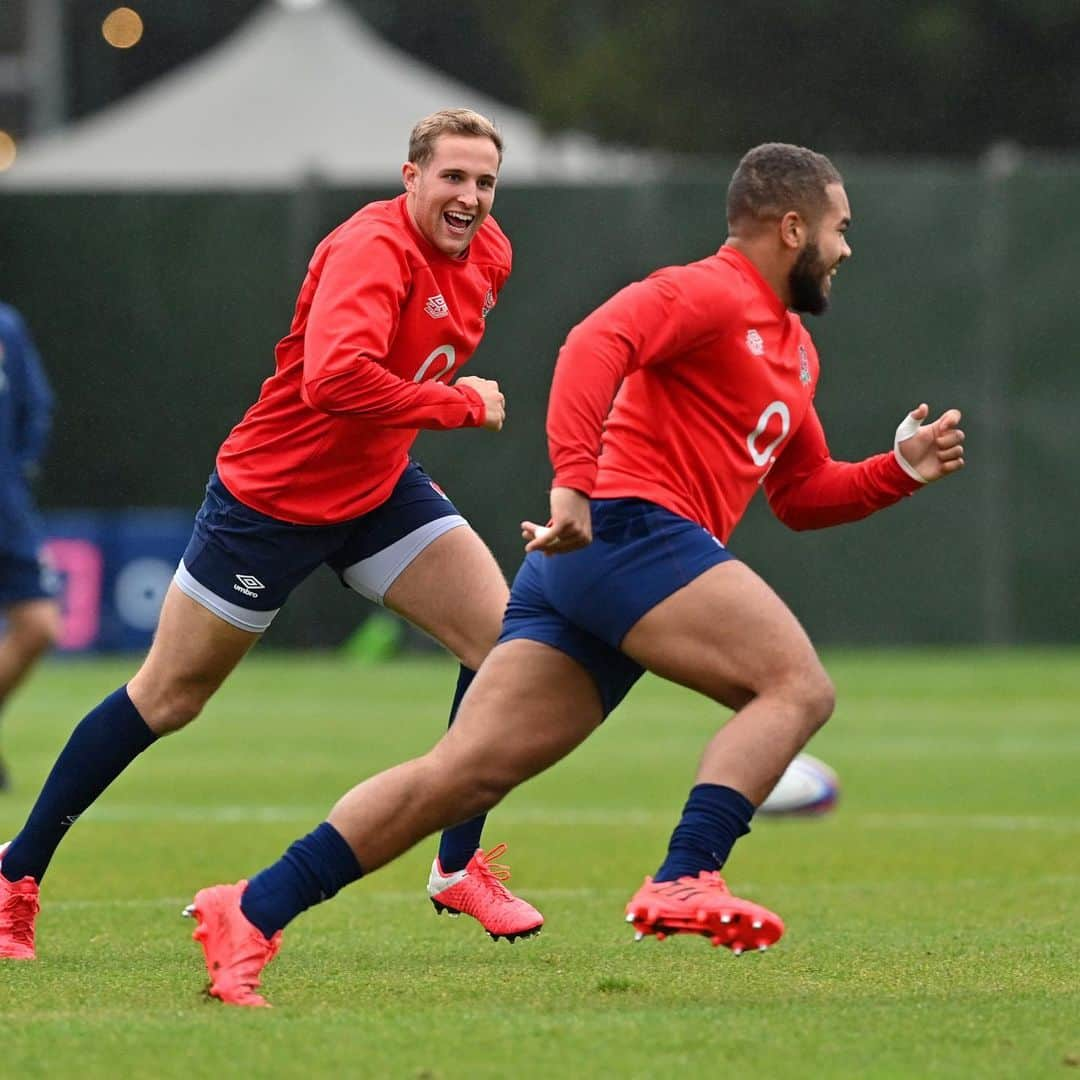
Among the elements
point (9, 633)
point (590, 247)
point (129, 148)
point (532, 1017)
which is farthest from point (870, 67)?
point (532, 1017)

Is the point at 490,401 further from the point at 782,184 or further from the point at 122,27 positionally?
the point at 122,27

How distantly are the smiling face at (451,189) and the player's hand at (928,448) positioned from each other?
1274 mm

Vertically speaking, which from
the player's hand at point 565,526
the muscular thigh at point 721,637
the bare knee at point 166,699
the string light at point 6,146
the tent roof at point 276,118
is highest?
the string light at point 6,146

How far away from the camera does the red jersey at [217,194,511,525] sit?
241 inches

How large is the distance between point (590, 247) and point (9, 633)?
30.2 feet

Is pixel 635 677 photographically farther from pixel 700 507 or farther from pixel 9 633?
pixel 9 633

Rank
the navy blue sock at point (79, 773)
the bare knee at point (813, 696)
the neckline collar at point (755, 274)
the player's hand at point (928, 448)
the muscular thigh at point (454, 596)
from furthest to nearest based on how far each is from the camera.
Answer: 1. the muscular thigh at point (454, 596)
2. the navy blue sock at point (79, 773)
3. the player's hand at point (928, 448)
4. the neckline collar at point (755, 274)
5. the bare knee at point (813, 696)

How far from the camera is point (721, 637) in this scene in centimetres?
562

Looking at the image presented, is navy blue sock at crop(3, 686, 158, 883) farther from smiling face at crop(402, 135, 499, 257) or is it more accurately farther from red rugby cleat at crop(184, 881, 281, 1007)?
smiling face at crop(402, 135, 499, 257)

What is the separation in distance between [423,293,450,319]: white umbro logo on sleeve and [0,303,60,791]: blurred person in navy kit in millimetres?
5336

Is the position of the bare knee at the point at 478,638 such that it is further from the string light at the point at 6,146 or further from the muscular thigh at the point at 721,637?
the string light at the point at 6,146

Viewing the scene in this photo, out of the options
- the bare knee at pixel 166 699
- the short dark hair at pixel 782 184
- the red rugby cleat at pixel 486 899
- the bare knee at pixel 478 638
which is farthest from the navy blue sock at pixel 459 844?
the short dark hair at pixel 782 184

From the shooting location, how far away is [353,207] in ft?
64.7

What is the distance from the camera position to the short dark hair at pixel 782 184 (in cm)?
599
